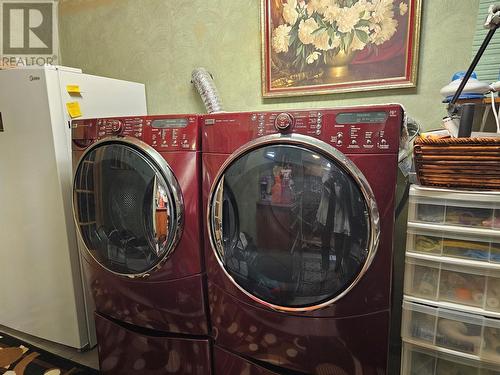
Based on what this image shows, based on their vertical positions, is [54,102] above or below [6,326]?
above

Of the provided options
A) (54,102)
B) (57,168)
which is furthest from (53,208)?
(54,102)

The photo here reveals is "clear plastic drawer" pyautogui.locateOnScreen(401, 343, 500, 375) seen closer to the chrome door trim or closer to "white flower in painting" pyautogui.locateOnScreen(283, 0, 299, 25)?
the chrome door trim

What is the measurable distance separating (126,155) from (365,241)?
91cm

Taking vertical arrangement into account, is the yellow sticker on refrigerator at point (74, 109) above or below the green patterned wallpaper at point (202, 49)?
below

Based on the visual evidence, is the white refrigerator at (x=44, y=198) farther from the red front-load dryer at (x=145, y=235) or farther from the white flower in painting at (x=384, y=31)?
the white flower in painting at (x=384, y=31)

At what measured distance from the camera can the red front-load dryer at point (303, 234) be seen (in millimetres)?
894

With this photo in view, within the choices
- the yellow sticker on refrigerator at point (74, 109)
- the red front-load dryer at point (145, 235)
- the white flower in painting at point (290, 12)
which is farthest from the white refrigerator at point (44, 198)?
the white flower in painting at point (290, 12)

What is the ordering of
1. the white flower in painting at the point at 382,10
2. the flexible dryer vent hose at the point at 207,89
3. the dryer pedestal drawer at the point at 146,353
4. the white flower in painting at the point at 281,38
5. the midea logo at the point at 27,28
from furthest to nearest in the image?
the midea logo at the point at 27,28
the flexible dryer vent hose at the point at 207,89
the white flower in painting at the point at 281,38
the white flower in painting at the point at 382,10
the dryer pedestal drawer at the point at 146,353

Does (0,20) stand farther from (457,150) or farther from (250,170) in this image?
(457,150)

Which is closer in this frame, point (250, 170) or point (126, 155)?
point (250, 170)

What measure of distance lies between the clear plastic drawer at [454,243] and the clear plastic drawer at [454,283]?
1.2 inches

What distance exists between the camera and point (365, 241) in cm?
91

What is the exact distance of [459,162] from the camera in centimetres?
84

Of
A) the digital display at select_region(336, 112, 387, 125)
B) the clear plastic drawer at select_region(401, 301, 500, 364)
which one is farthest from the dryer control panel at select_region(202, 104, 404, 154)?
the clear plastic drawer at select_region(401, 301, 500, 364)
